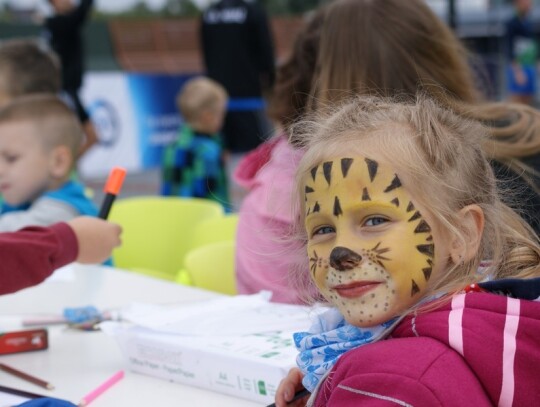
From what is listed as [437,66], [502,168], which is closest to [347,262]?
[502,168]

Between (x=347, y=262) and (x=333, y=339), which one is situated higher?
(x=347, y=262)

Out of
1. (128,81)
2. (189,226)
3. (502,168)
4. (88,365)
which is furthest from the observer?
(128,81)

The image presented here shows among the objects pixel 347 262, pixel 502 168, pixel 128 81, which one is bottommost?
pixel 128 81

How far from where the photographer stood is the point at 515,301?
0.88m

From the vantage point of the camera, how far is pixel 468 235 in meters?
0.98

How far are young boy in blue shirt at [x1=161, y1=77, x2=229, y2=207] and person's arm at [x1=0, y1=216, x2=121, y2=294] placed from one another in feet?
7.92

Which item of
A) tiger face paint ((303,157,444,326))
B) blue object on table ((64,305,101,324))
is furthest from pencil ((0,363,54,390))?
tiger face paint ((303,157,444,326))

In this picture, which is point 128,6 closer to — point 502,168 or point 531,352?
point 502,168

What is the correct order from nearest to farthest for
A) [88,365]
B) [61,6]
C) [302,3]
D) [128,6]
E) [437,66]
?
[88,365], [437,66], [61,6], [128,6], [302,3]

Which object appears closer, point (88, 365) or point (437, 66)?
point (88, 365)

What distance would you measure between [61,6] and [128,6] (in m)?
4.79

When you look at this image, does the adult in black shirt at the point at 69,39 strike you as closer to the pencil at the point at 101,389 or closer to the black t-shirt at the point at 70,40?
the black t-shirt at the point at 70,40

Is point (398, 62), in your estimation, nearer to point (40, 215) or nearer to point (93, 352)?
point (93, 352)

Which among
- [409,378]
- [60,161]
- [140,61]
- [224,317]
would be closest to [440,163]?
[409,378]
